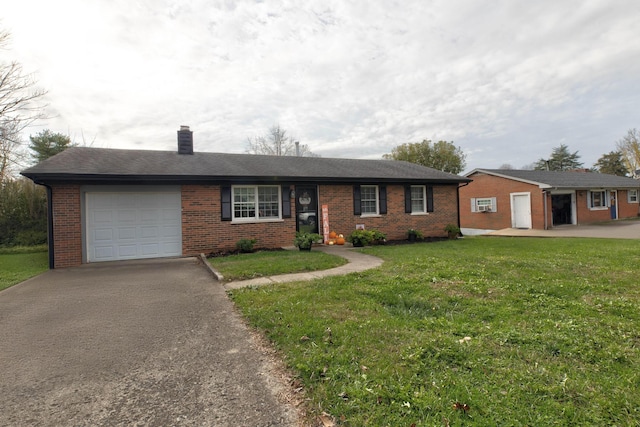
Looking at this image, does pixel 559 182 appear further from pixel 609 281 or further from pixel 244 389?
pixel 244 389

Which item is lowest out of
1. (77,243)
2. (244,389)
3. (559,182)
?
(244,389)

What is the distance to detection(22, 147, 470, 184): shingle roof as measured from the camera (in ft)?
32.3

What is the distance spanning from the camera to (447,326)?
12.8 feet

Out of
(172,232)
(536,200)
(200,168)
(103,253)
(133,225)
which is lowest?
(103,253)

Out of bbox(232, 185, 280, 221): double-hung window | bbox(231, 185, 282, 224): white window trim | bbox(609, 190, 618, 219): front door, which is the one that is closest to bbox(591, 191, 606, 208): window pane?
bbox(609, 190, 618, 219): front door

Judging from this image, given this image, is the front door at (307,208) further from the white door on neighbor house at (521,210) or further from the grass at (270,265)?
the white door on neighbor house at (521,210)

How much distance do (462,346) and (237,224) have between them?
934cm

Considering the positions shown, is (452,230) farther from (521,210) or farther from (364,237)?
(521,210)

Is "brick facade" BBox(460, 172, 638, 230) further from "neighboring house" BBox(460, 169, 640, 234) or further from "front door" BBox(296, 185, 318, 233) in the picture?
"front door" BBox(296, 185, 318, 233)

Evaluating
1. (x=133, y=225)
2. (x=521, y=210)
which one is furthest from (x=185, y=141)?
(x=521, y=210)

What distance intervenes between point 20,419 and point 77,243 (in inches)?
350

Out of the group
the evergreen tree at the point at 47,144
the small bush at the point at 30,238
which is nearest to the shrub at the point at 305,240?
the small bush at the point at 30,238

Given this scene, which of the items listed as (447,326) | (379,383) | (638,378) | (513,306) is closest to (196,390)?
(379,383)

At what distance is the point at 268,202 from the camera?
12312 mm
